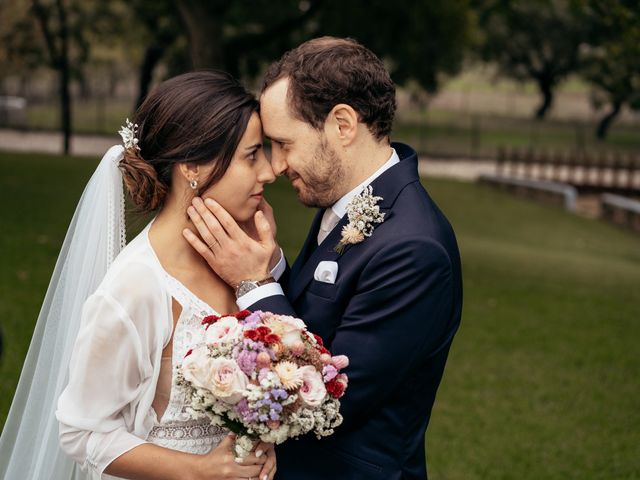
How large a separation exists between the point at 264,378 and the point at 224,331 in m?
0.20

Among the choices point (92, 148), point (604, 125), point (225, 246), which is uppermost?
point (225, 246)

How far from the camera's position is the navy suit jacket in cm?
301

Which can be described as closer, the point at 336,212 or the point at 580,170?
the point at 336,212

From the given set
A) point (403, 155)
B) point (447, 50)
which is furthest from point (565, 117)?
point (403, 155)

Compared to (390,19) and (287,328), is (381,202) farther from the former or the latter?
(390,19)

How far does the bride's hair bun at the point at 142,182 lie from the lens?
11.0 feet

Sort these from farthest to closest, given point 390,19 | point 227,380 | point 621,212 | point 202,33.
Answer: point 621,212, point 390,19, point 202,33, point 227,380

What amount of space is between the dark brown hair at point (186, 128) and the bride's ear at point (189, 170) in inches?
0.7

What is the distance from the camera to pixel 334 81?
3.16 metres

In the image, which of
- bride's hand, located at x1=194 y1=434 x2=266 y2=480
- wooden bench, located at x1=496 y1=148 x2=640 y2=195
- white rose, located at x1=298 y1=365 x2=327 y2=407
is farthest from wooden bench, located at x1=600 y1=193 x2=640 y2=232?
white rose, located at x1=298 y1=365 x2=327 y2=407

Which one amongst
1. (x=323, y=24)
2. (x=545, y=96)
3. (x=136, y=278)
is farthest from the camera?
(x=545, y=96)

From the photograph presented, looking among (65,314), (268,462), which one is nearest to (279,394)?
(268,462)

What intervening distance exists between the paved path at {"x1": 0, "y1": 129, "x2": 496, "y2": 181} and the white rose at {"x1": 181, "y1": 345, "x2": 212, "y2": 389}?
29.8 m

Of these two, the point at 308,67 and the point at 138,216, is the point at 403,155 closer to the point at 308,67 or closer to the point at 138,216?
the point at 308,67
